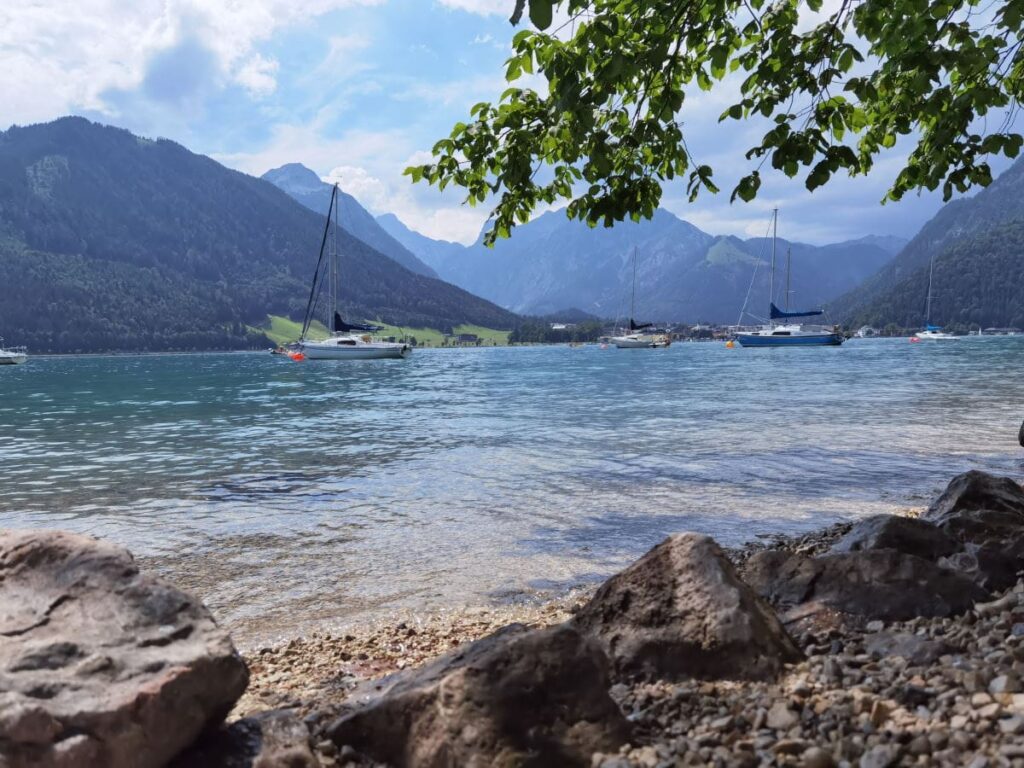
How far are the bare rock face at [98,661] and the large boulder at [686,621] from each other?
2699 millimetres

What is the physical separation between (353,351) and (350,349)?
0.61 m

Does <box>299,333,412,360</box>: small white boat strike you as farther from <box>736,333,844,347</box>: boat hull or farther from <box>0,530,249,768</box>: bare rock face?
<box>0,530,249,768</box>: bare rock face

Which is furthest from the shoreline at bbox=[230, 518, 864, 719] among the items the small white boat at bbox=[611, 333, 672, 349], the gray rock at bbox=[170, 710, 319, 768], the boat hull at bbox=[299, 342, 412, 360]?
the small white boat at bbox=[611, 333, 672, 349]

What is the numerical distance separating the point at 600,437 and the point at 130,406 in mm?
31518

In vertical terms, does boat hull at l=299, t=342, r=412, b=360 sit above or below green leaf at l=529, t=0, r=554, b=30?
below

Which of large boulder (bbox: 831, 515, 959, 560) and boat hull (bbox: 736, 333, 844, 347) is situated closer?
large boulder (bbox: 831, 515, 959, 560)

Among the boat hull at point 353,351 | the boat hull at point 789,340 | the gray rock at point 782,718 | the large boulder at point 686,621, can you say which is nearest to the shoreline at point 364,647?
the large boulder at point 686,621

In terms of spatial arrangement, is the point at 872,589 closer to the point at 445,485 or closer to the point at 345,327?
the point at 445,485

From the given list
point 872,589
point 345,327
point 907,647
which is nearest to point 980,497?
point 872,589

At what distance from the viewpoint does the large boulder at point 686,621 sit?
4672 mm

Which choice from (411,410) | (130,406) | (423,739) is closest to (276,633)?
(423,739)

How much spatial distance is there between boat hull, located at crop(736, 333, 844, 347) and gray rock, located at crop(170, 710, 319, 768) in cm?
15885

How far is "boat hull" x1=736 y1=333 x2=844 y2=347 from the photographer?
6004 inches

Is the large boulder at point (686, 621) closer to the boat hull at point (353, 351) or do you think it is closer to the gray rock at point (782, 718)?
the gray rock at point (782, 718)
